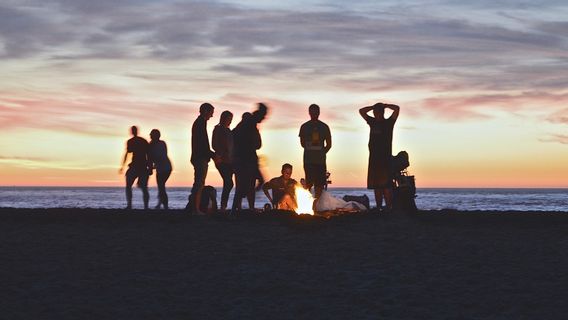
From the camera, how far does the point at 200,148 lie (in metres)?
15.1

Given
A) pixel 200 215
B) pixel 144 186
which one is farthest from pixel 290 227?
pixel 144 186

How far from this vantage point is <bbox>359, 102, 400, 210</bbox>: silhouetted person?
15.5 metres

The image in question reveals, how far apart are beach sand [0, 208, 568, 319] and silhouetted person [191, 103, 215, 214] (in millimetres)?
998

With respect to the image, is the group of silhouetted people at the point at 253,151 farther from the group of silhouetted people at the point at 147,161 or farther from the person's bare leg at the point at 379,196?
the group of silhouetted people at the point at 147,161

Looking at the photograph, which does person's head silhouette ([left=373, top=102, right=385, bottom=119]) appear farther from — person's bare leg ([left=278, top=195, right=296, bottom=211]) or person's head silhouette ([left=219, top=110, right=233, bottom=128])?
person's bare leg ([left=278, top=195, right=296, bottom=211])

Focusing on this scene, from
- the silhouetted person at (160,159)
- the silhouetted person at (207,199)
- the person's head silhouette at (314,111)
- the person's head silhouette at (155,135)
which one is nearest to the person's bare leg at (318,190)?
the person's head silhouette at (314,111)

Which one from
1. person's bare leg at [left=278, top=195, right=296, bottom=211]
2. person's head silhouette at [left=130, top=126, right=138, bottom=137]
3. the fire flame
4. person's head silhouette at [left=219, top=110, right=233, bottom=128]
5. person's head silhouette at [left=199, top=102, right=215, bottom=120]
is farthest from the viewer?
person's head silhouette at [left=130, top=126, right=138, bottom=137]

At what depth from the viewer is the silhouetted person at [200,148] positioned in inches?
594

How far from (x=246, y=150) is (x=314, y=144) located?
4.36ft

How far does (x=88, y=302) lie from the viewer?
8250 millimetres

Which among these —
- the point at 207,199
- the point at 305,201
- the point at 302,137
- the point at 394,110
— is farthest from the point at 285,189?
the point at 394,110

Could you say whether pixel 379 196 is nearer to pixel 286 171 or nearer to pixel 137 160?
pixel 286 171

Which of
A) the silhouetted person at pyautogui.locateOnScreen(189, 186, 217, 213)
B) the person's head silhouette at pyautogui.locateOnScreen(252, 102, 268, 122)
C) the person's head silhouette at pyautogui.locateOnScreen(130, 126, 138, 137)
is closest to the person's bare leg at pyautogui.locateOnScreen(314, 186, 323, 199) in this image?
the person's head silhouette at pyautogui.locateOnScreen(252, 102, 268, 122)

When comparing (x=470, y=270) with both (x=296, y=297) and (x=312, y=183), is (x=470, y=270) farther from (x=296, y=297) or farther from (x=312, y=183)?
(x=312, y=183)
